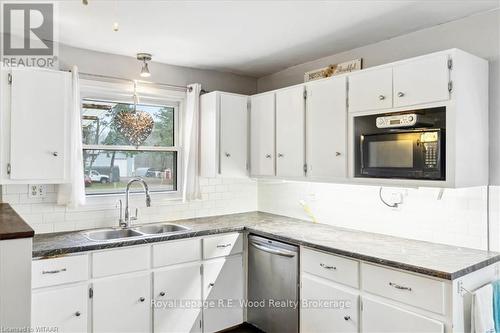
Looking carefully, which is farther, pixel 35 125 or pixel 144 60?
pixel 144 60

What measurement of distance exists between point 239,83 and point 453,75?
2319 mm

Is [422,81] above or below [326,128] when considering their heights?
above

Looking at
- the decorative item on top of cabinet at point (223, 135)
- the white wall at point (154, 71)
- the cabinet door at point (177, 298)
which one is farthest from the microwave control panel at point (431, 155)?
the white wall at point (154, 71)

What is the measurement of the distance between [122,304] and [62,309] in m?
0.40

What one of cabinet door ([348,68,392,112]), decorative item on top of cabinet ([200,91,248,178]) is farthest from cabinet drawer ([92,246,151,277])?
cabinet door ([348,68,392,112])

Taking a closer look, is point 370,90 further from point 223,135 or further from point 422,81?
point 223,135

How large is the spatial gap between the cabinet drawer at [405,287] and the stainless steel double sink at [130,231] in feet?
5.20

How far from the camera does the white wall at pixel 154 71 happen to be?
9.93 ft

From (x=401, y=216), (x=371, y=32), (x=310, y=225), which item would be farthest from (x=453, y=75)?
(x=310, y=225)

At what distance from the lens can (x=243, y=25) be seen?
2559 millimetres

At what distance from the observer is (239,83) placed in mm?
4023

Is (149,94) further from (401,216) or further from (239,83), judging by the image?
(401,216)

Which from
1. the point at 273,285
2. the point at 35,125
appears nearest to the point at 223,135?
the point at 273,285

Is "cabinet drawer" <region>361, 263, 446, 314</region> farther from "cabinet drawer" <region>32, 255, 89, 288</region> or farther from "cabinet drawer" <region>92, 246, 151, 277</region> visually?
"cabinet drawer" <region>32, 255, 89, 288</region>
